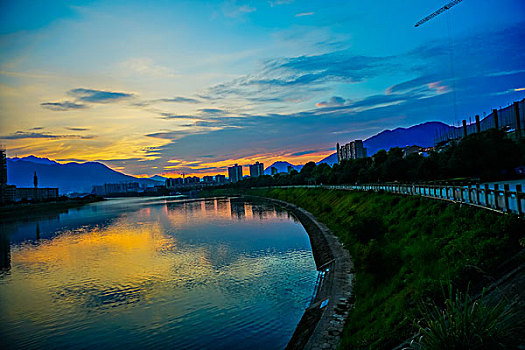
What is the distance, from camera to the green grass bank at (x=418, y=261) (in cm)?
869

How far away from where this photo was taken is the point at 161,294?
17656 mm

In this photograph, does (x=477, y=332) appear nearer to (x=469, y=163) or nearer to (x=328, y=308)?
(x=328, y=308)

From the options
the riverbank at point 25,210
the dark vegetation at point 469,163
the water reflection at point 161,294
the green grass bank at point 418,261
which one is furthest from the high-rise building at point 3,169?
the green grass bank at point 418,261

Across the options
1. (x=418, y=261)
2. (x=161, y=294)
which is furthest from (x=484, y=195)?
(x=161, y=294)

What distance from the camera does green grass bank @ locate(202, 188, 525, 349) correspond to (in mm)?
8686

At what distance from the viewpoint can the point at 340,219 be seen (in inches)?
1289

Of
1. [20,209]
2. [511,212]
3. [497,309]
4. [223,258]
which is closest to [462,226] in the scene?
[511,212]

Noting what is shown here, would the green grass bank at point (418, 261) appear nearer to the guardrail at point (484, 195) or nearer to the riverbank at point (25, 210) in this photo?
the guardrail at point (484, 195)

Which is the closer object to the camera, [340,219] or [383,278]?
[383,278]

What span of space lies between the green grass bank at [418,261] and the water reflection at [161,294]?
3.49 meters

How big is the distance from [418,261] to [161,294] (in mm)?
12850

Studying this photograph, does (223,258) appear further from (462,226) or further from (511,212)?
(511,212)

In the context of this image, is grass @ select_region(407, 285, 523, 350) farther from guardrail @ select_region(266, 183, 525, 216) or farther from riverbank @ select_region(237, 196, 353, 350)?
guardrail @ select_region(266, 183, 525, 216)

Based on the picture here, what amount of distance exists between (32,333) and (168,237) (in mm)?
23823
